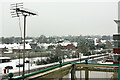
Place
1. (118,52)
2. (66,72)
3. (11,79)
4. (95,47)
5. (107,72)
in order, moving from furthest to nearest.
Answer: (95,47) → (118,52) → (107,72) → (66,72) → (11,79)

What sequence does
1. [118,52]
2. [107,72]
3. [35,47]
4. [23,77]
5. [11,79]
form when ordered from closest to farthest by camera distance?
1. [11,79]
2. [23,77]
3. [107,72]
4. [118,52]
5. [35,47]

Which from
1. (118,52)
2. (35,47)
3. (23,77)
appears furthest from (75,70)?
(35,47)

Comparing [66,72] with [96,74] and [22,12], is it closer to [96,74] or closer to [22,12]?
[96,74]

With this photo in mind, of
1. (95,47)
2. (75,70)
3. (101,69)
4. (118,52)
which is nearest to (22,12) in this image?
(75,70)

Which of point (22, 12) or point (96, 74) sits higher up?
point (22, 12)

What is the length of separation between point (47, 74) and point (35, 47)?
25.5 m

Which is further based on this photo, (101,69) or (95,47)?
(95,47)

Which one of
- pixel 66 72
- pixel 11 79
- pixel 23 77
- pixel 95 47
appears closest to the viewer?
pixel 11 79

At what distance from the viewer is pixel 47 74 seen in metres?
1.44

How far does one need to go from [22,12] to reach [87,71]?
1.20m

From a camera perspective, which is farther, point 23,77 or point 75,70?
point 75,70

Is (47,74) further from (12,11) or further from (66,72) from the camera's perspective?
(12,11)

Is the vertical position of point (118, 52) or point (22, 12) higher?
point (22, 12)

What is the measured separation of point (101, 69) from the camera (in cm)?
207
